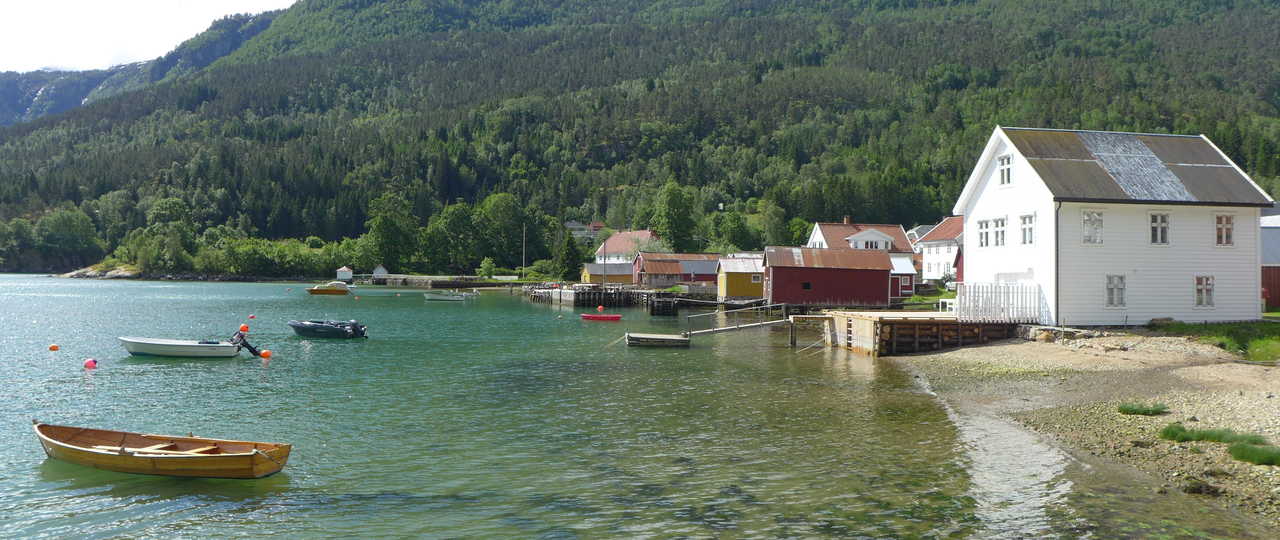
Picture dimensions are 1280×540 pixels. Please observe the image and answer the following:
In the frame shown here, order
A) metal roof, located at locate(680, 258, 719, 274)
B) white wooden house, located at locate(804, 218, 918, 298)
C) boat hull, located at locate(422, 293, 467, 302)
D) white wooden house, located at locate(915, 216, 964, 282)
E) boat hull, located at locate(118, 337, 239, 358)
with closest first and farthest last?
boat hull, located at locate(118, 337, 239, 358) → white wooden house, located at locate(915, 216, 964, 282) → boat hull, located at locate(422, 293, 467, 302) → white wooden house, located at locate(804, 218, 918, 298) → metal roof, located at locate(680, 258, 719, 274)

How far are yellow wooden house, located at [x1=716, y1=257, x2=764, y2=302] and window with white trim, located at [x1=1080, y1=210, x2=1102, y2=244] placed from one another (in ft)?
155

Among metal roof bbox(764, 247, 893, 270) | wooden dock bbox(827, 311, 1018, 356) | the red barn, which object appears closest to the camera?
wooden dock bbox(827, 311, 1018, 356)

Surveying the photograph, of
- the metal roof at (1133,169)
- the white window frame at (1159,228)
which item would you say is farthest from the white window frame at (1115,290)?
the metal roof at (1133,169)

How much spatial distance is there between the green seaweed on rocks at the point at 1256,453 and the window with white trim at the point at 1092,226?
21.4 metres

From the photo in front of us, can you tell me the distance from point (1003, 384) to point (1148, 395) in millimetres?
5247

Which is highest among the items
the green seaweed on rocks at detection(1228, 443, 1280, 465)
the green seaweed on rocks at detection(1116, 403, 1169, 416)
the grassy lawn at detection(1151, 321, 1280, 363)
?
the grassy lawn at detection(1151, 321, 1280, 363)

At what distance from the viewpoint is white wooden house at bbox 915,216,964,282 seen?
339 ft

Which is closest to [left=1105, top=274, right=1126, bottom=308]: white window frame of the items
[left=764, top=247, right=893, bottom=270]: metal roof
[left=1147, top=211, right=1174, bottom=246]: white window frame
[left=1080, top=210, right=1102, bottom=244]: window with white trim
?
[left=1080, top=210, right=1102, bottom=244]: window with white trim

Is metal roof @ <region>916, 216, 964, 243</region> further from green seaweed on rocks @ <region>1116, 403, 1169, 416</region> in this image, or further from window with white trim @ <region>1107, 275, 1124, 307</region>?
green seaweed on rocks @ <region>1116, 403, 1169, 416</region>

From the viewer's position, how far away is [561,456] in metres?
21.6

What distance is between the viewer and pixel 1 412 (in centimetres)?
2825

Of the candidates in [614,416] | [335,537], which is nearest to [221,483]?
[335,537]

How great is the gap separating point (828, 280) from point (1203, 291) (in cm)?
3702

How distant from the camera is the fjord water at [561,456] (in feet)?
53.5
